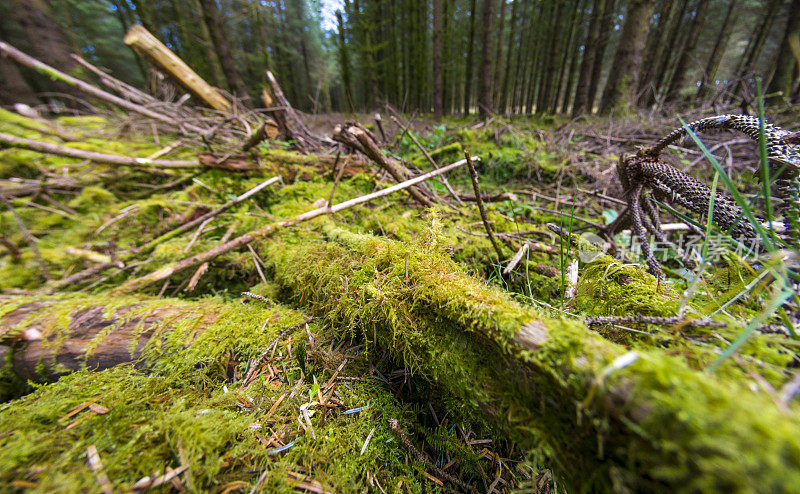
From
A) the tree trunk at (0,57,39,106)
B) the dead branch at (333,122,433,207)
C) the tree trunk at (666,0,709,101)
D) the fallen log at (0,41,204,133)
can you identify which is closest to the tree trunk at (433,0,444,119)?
the tree trunk at (666,0,709,101)

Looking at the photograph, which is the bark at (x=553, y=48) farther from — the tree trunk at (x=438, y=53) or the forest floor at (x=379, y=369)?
the forest floor at (x=379, y=369)

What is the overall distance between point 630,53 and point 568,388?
8.76m

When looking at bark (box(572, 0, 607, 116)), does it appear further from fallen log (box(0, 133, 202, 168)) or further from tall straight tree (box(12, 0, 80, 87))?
tall straight tree (box(12, 0, 80, 87))

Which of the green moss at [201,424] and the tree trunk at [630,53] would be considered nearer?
the green moss at [201,424]

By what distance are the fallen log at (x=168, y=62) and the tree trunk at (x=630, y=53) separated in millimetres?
8408

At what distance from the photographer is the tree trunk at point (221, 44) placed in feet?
25.3

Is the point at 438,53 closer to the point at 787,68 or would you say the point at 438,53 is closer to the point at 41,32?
the point at 787,68

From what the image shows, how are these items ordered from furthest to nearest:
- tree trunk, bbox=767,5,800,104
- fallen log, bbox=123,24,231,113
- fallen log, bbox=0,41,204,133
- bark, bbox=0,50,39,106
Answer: tree trunk, bbox=767,5,800,104 → bark, bbox=0,50,39,106 → fallen log, bbox=123,24,231,113 → fallen log, bbox=0,41,204,133

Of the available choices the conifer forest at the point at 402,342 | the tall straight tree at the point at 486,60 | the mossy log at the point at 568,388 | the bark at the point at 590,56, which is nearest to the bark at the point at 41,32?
the conifer forest at the point at 402,342

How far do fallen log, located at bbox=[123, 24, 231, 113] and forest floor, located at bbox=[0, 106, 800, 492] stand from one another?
343cm

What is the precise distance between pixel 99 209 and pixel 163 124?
2.03 m

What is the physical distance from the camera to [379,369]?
1319 mm

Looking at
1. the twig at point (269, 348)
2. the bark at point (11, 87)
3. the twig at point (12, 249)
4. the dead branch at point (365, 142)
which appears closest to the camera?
the twig at point (269, 348)

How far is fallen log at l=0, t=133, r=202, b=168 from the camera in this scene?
97.0 inches
